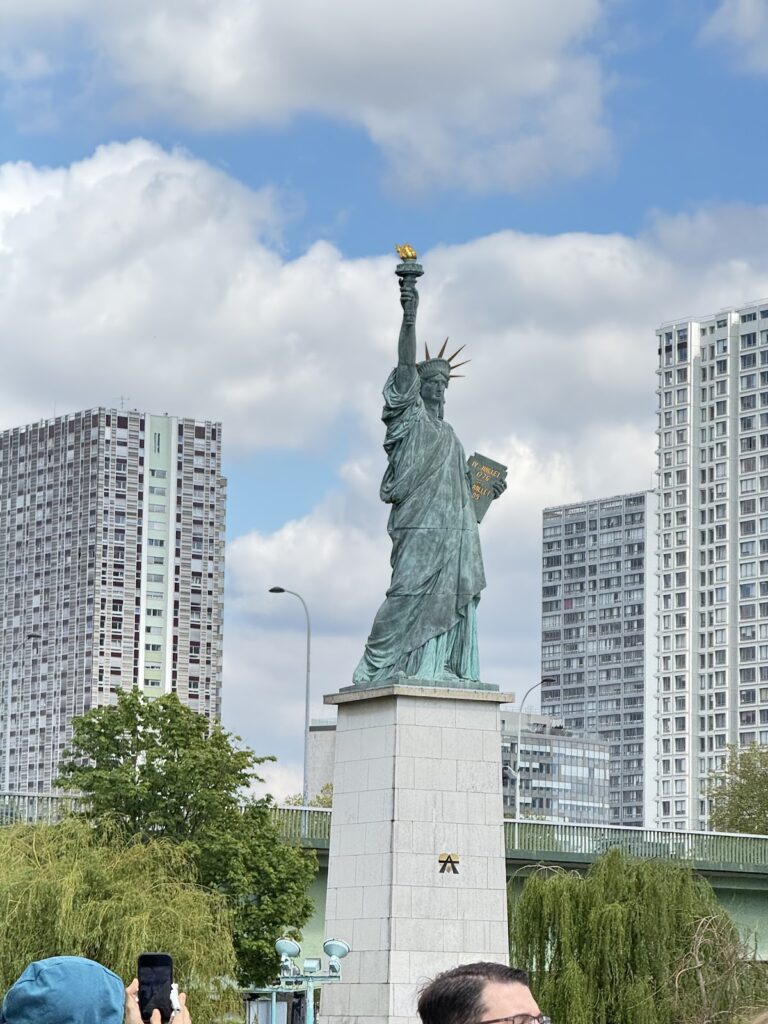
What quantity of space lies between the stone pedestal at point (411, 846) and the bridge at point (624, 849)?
1317 cm

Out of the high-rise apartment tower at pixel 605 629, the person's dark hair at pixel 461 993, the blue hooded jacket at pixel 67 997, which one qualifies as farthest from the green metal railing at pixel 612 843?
the high-rise apartment tower at pixel 605 629

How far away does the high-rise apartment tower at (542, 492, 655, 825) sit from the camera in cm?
18000

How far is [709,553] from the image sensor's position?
5876 inches

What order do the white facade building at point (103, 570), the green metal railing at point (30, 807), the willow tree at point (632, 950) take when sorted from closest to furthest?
the willow tree at point (632, 950) → the green metal railing at point (30, 807) → the white facade building at point (103, 570)

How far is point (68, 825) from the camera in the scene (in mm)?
36719

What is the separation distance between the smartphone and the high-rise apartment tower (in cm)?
16961

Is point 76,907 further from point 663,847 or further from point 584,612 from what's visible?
point 584,612

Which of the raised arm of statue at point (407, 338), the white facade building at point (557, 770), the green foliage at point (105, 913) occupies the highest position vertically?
the white facade building at point (557, 770)

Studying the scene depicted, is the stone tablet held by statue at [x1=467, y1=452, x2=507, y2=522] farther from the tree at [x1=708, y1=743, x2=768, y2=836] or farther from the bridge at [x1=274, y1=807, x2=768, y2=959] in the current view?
the tree at [x1=708, y1=743, x2=768, y2=836]

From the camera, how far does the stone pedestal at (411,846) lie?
101 feet

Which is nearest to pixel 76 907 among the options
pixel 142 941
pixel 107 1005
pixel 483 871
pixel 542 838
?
pixel 142 941

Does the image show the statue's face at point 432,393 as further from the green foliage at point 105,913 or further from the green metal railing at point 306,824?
the green metal railing at point 306,824

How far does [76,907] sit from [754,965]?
13513 mm

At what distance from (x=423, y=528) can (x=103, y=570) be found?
125915 mm
